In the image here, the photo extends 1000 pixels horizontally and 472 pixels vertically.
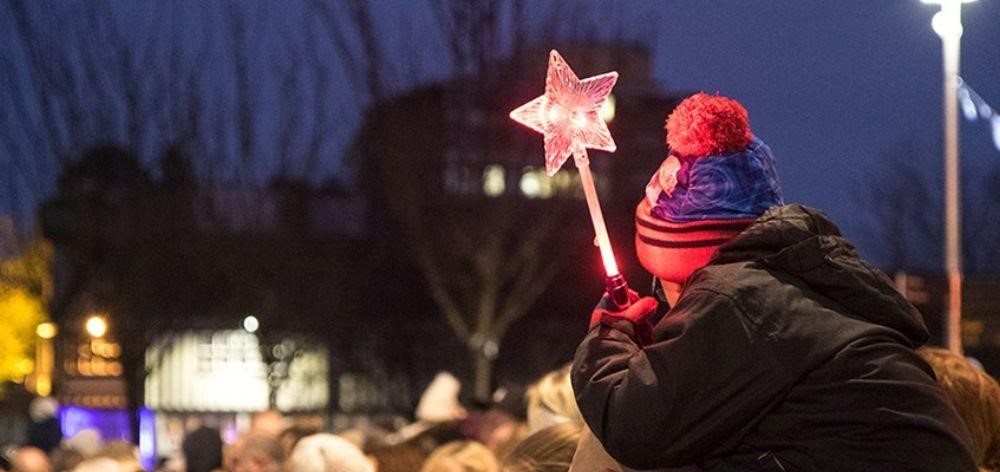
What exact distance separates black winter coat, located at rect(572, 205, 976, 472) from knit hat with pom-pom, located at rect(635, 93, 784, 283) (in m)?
0.18

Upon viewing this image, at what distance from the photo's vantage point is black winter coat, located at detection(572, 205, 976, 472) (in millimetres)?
2775

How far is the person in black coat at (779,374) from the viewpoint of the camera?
2.78 meters

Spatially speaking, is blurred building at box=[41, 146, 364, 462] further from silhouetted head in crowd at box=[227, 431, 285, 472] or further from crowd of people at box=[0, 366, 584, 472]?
silhouetted head in crowd at box=[227, 431, 285, 472]

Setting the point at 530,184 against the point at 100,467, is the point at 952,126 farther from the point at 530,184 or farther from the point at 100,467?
the point at 530,184

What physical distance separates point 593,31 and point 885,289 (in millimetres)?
20839

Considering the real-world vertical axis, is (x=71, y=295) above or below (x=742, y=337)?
below

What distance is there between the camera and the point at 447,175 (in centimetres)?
2712

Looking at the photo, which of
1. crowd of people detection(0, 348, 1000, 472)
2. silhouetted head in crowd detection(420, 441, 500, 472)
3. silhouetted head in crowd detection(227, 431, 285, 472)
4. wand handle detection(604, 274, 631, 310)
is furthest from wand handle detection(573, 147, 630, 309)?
silhouetted head in crowd detection(227, 431, 285, 472)

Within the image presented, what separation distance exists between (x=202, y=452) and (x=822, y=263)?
8203 mm

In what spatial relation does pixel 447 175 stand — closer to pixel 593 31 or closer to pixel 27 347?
pixel 593 31

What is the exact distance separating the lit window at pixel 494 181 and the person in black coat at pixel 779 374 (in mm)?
21111

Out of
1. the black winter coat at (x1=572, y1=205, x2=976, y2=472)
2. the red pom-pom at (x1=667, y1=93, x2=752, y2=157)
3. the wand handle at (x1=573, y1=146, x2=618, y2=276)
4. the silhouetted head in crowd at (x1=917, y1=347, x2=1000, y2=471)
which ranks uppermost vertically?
the red pom-pom at (x1=667, y1=93, x2=752, y2=157)

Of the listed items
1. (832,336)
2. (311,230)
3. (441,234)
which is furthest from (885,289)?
(311,230)

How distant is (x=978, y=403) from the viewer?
4.46 meters
